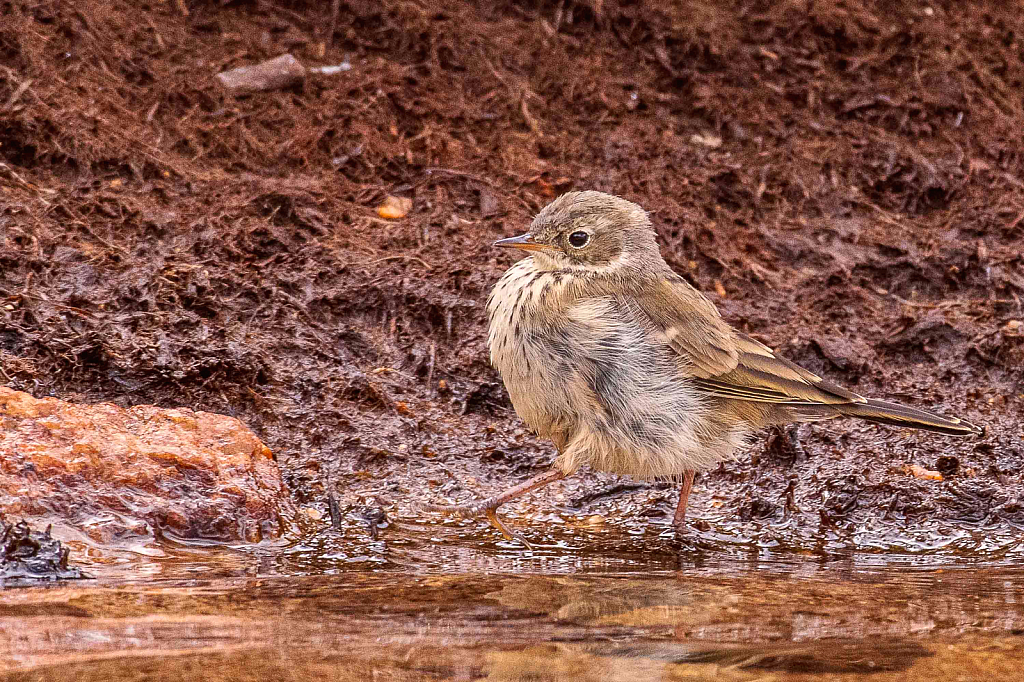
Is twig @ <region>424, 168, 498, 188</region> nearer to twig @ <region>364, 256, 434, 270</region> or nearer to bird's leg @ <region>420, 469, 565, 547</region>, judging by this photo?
twig @ <region>364, 256, 434, 270</region>

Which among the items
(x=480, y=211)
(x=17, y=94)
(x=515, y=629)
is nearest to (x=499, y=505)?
(x=515, y=629)

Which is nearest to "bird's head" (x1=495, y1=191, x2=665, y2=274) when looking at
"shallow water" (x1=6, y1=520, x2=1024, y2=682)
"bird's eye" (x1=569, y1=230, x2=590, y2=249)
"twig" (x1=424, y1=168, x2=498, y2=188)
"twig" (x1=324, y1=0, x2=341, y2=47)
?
"bird's eye" (x1=569, y1=230, x2=590, y2=249)

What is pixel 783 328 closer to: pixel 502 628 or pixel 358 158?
pixel 358 158

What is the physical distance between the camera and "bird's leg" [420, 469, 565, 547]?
618 cm

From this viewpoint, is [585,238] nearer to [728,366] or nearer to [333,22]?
[728,366]

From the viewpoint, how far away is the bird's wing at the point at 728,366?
630 centimetres

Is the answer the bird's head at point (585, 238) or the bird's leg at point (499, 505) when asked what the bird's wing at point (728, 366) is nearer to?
the bird's head at point (585, 238)

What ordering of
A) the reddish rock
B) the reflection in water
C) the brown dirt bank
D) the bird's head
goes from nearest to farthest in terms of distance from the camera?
the reflection in water → the reddish rock → the bird's head → the brown dirt bank

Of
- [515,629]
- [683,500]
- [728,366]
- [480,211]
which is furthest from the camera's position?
[480,211]

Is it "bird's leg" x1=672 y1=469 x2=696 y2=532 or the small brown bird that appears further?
"bird's leg" x1=672 y1=469 x2=696 y2=532

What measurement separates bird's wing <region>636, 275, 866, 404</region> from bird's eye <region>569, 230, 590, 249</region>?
16.0 inches

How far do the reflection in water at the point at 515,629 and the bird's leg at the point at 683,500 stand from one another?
0.89 meters

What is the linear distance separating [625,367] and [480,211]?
108 inches

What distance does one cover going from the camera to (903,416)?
6207 millimetres
